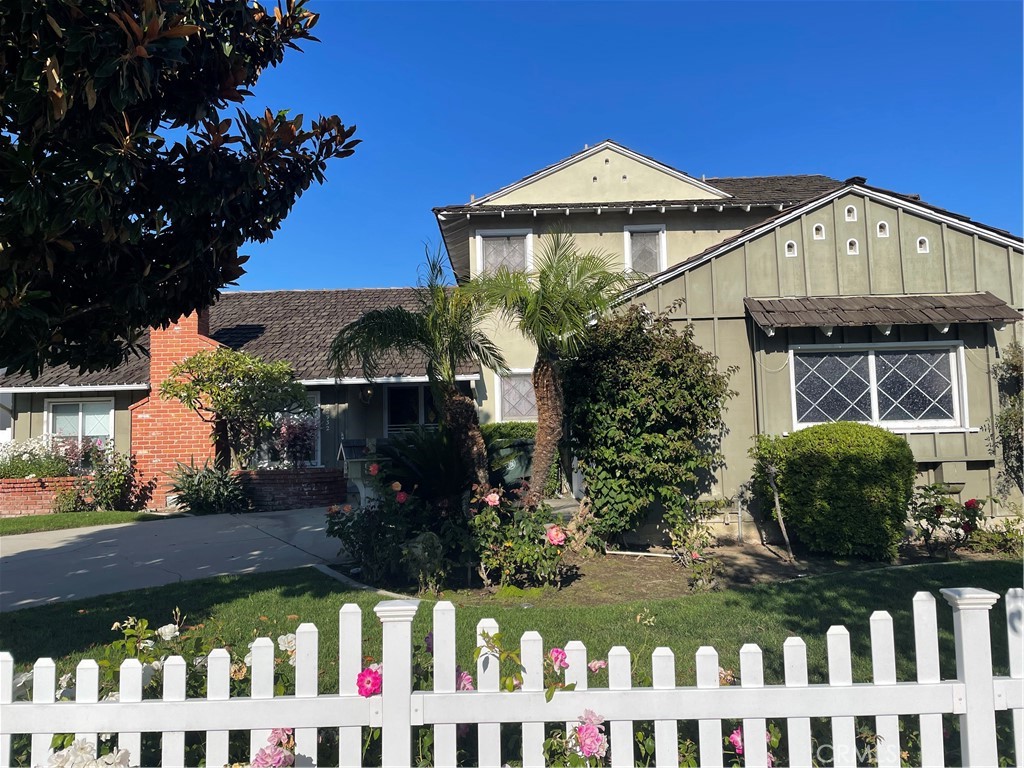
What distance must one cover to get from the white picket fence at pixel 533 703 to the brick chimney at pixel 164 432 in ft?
38.5

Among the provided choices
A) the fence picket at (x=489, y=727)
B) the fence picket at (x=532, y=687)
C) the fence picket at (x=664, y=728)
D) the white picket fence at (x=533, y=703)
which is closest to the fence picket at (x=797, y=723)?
the white picket fence at (x=533, y=703)

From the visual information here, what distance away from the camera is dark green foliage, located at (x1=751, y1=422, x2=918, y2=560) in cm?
723

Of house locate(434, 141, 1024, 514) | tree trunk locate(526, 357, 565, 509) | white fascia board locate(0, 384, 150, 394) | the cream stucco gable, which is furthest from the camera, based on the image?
the cream stucco gable

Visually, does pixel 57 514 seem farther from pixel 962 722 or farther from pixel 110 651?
pixel 962 722

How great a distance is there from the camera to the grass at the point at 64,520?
1095 cm

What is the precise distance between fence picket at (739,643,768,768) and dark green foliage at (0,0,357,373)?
3.63 meters

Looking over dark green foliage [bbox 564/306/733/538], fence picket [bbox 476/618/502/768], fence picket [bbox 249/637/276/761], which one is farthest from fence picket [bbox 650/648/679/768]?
dark green foliage [bbox 564/306/733/538]

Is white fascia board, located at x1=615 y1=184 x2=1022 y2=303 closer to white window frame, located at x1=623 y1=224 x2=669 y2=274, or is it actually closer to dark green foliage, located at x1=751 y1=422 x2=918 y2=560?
dark green foliage, located at x1=751 y1=422 x2=918 y2=560

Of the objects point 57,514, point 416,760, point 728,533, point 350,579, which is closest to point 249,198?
point 416,760

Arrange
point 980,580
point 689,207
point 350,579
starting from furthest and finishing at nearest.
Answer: point 689,207, point 350,579, point 980,580

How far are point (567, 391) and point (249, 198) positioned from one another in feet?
15.5

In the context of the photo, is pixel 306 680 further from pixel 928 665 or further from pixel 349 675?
pixel 928 665

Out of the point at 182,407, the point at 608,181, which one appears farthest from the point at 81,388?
the point at 608,181

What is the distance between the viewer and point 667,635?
4.77 m
